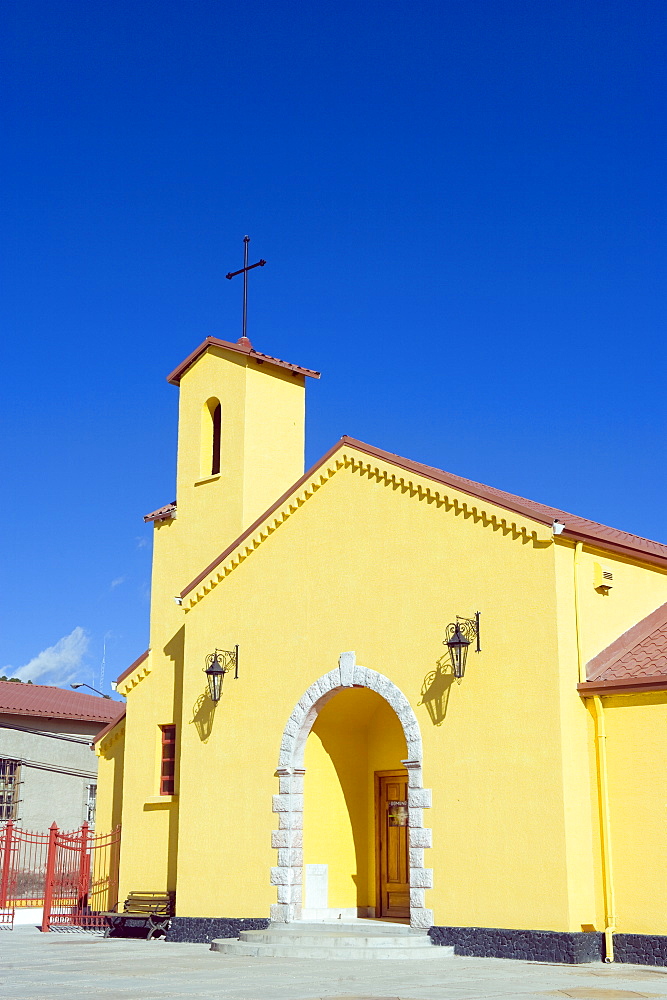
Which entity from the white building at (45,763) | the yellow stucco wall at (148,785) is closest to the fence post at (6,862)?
the yellow stucco wall at (148,785)

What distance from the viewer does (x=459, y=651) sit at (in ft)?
50.5

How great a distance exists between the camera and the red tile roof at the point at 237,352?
2128cm

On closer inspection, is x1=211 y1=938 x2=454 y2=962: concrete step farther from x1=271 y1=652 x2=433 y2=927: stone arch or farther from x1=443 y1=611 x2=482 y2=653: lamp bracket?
x1=443 y1=611 x2=482 y2=653: lamp bracket

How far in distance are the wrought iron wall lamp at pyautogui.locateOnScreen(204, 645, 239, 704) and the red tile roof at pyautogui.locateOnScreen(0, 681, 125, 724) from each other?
10952mm

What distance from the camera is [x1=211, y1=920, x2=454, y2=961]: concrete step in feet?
47.3

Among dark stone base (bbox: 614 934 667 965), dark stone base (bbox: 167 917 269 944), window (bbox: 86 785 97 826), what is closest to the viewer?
dark stone base (bbox: 614 934 667 965)

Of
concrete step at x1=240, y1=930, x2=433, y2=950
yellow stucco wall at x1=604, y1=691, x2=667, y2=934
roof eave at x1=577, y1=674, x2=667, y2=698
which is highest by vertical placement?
roof eave at x1=577, y1=674, x2=667, y2=698

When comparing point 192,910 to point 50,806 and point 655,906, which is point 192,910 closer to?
point 655,906

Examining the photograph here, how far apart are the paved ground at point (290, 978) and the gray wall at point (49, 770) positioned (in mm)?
12155

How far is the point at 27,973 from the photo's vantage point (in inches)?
508

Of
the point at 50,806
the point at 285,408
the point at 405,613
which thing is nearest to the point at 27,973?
the point at 405,613

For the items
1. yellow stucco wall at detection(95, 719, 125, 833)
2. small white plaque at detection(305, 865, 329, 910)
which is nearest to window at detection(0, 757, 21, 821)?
yellow stucco wall at detection(95, 719, 125, 833)

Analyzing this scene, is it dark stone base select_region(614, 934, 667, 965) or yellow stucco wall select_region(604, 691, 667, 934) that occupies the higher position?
yellow stucco wall select_region(604, 691, 667, 934)

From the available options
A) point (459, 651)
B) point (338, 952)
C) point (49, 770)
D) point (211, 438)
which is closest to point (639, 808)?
point (459, 651)
